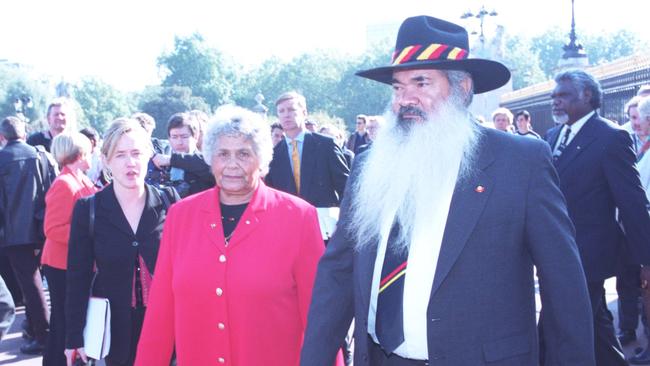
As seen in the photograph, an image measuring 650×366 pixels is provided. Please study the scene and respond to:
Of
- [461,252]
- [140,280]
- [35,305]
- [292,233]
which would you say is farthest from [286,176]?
[461,252]

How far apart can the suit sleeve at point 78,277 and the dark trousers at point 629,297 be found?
478 cm

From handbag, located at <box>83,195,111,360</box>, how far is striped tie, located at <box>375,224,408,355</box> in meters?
1.91

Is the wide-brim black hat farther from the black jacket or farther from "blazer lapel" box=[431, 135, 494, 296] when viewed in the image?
the black jacket

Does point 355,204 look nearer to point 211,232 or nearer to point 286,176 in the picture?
point 211,232

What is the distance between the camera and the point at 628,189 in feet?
16.1

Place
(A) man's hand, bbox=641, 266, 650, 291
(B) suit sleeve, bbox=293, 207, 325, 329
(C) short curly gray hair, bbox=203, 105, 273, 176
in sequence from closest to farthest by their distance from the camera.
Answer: (B) suit sleeve, bbox=293, 207, 325, 329 < (C) short curly gray hair, bbox=203, 105, 273, 176 < (A) man's hand, bbox=641, 266, 650, 291

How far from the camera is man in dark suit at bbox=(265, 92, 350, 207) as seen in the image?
700cm

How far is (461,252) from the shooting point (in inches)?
99.3

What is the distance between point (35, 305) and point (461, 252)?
5634mm

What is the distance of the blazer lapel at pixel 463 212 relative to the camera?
252 cm

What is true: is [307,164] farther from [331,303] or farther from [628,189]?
[331,303]

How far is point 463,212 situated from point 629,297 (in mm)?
4992

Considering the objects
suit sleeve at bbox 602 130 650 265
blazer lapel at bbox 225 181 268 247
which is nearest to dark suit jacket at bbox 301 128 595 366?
blazer lapel at bbox 225 181 268 247

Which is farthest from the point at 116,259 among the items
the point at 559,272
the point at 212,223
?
the point at 559,272
